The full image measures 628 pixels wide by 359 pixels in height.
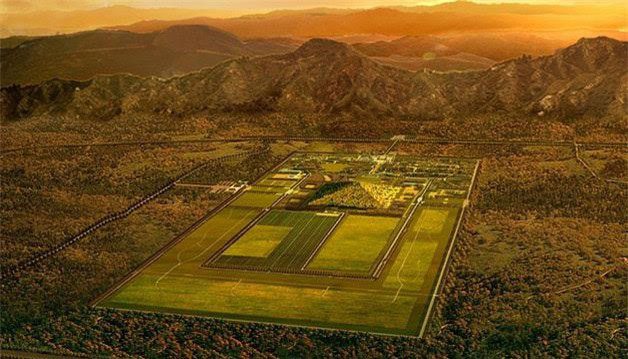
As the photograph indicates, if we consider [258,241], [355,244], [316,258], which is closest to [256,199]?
[258,241]

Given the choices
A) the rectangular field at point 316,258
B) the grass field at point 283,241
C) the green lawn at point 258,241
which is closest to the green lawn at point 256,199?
the rectangular field at point 316,258

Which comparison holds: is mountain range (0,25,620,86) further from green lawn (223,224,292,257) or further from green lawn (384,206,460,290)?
green lawn (223,224,292,257)

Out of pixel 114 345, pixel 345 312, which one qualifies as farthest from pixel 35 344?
pixel 345 312

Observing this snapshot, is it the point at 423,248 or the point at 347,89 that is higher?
the point at 347,89

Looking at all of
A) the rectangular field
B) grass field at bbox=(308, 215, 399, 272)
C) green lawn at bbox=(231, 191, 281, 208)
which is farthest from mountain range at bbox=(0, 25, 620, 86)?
grass field at bbox=(308, 215, 399, 272)

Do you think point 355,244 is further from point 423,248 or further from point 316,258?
point 423,248

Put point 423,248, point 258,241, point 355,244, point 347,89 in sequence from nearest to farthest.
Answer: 1. point 423,248
2. point 355,244
3. point 258,241
4. point 347,89
